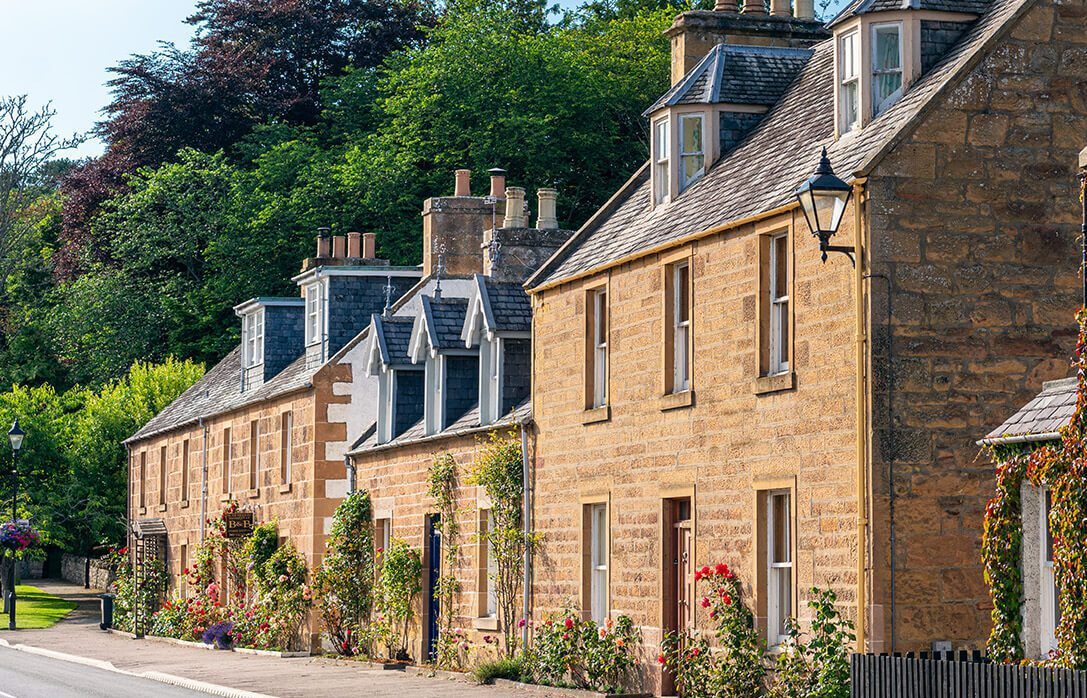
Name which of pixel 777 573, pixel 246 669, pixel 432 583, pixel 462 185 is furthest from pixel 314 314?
pixel 777 573

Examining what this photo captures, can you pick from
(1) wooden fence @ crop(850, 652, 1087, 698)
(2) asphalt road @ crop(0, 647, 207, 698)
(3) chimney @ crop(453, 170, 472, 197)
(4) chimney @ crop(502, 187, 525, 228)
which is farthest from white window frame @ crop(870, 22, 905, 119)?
(3) chimney @ crop(453, 170, 472, 197)

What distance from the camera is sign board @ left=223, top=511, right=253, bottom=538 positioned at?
3916 cm

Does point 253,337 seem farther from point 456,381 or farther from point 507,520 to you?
point 507,520

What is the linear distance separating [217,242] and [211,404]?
12811mm

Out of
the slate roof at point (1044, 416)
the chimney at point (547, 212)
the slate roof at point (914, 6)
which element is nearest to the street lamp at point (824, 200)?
the slate roof at point (1044, 416)

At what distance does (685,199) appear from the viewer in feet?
77.8

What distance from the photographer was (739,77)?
79.9 ft

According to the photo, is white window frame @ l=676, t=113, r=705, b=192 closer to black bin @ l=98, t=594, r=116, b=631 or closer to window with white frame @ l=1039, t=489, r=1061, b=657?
window with white frame @ l=1039, t=489, r=1061, b=657

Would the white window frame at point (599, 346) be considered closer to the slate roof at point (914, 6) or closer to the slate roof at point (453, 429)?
the slate roof at point (453, 429)

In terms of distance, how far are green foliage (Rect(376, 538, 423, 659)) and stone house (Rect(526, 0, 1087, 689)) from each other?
613 centimetres

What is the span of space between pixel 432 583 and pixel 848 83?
12831mm

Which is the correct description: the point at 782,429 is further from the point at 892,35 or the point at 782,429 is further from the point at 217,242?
the point at 217,242

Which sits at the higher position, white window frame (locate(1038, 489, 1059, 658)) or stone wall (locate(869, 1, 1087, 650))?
stone wall (locate(869, 1, 1087, 650))

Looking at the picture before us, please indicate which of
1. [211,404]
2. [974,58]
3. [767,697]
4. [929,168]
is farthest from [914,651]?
[211,404]
